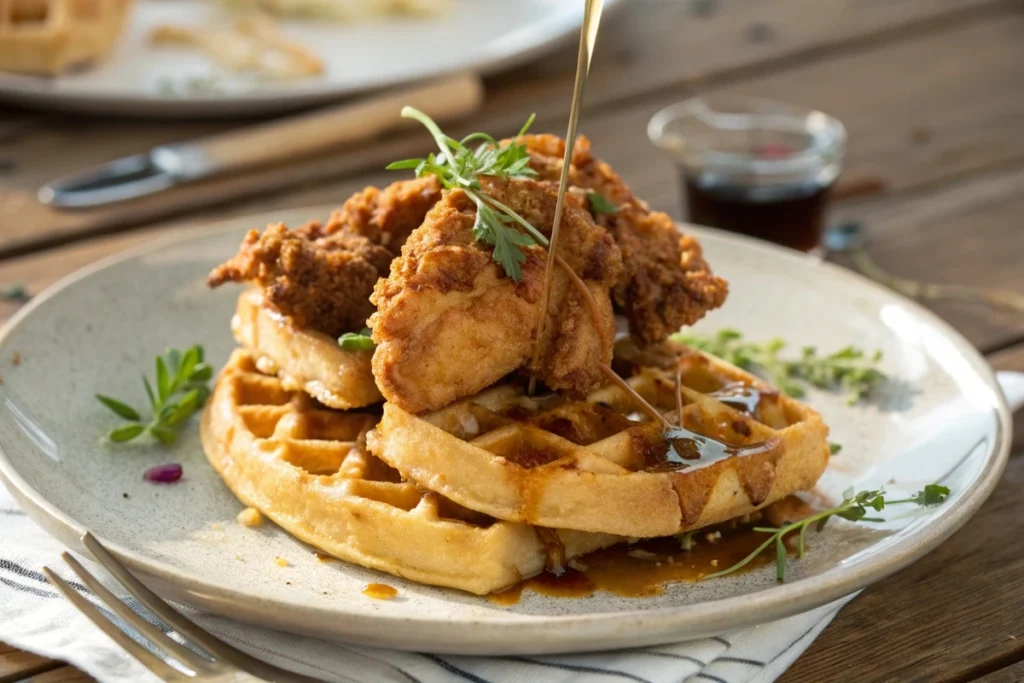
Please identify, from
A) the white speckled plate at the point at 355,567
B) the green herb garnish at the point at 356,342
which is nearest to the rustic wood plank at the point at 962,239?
the white speckled plate at the point at 355,567

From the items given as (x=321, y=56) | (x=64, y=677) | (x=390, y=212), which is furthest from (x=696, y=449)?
(x=321, y=56)

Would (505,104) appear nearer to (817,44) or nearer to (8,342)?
(817,44)

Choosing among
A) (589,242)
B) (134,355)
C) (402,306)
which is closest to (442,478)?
(402,306)

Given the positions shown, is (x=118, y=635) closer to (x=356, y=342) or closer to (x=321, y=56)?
(x=356, y=342)

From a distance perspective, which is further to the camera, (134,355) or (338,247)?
(134,355)

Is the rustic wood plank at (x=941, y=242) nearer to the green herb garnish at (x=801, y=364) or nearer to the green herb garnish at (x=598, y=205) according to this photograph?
the green herb garnish at (x=801, y=364)

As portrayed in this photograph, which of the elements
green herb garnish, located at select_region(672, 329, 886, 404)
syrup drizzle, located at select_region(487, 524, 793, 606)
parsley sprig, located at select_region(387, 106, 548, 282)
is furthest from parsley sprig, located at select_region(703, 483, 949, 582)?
parsley sprig, located at select_region(387, 106, 548, 282)

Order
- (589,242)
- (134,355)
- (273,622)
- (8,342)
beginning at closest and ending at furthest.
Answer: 1. (273,622)
2. (589,242)
3. (8,342)
4. (134,355)
